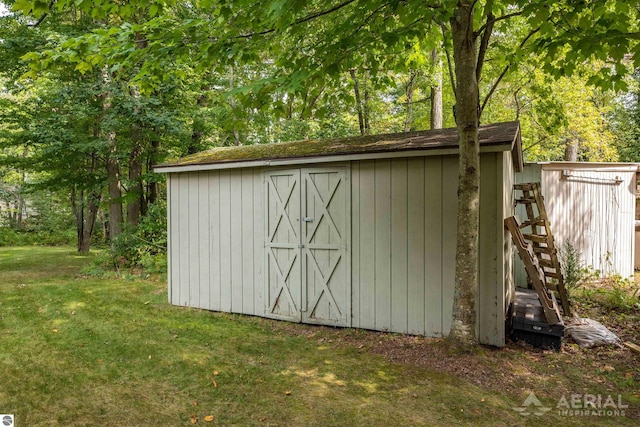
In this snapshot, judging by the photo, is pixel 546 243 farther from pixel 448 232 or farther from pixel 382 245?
pixel 382 245

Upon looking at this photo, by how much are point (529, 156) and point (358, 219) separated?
36.3ft

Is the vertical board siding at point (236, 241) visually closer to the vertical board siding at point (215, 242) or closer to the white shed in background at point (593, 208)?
the vertical board siding at point (215, 242)

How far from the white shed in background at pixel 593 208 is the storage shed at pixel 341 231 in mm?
1656

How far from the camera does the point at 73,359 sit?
3.61 metres

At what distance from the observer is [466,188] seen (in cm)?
360

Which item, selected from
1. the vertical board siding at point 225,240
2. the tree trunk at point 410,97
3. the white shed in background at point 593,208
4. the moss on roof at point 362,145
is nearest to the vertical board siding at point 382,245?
the moss on roof at point 362,145

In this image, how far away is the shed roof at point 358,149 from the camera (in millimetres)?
3989

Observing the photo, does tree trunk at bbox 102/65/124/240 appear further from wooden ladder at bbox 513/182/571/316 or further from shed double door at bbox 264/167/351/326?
wooden ladder at bbox 513/182/571/316

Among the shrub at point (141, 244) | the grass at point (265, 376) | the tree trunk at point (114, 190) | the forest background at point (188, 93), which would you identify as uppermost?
the forest background at point (188, 93)

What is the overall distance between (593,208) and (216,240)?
23.4ft

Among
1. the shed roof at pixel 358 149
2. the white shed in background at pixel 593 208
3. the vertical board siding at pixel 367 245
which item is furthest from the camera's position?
the white shed in background at pixel 593 208

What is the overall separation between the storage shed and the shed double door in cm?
1

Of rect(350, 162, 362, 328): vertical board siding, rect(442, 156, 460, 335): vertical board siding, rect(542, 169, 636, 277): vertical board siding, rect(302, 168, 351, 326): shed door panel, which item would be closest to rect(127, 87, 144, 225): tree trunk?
rect(302, 168, 351, 326): shed door panel

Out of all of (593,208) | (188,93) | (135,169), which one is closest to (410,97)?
(593,208)
